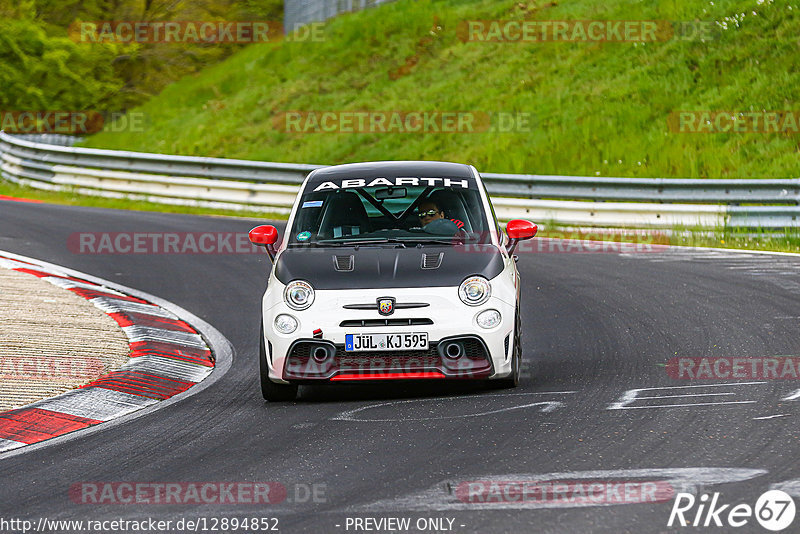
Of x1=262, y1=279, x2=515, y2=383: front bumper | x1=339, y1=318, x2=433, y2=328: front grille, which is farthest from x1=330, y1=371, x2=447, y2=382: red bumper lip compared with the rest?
x1=339, y1=318, x2=433, y2=328: front grille

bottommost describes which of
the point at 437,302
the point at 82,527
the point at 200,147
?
the point at 82,527

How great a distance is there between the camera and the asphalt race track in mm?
5152

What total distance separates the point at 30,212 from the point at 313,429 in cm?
1546

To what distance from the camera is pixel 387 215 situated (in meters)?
8.80

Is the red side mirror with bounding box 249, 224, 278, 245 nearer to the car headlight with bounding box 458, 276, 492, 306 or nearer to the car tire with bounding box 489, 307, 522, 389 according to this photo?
the car headlight with bounding box 458, 276, 492, 306

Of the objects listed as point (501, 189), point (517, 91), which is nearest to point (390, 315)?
point (501, 189)

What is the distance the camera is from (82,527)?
503 centimetres

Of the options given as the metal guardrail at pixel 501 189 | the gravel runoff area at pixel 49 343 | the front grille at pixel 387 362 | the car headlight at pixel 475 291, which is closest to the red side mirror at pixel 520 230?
the car headlight at pixel 475 291

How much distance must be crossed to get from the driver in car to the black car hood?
335 mm

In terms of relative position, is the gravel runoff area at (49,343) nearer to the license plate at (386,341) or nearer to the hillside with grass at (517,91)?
the license plate at (386,341)

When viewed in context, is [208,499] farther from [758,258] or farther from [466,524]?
[758,258]

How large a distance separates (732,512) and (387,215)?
14.6 feet

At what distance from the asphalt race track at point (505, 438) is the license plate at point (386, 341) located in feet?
1.27

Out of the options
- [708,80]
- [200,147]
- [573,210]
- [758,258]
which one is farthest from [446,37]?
[758,258]
